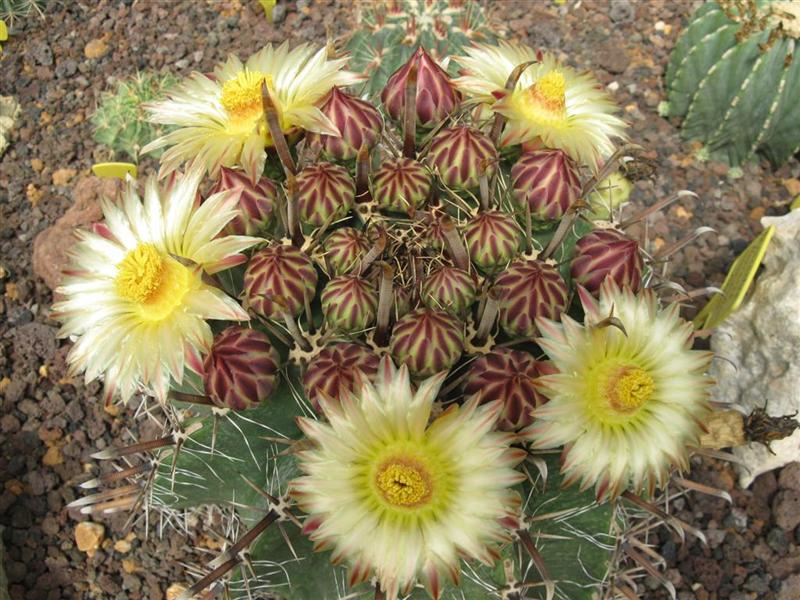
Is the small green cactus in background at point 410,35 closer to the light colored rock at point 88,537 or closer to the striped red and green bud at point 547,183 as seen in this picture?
the striped red and green bud at point 547,183

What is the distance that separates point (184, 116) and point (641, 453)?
80cm

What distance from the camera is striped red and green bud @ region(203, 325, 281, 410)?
1.02 m

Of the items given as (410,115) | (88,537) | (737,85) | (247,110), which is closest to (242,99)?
(247,110)

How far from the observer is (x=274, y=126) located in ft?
3.40

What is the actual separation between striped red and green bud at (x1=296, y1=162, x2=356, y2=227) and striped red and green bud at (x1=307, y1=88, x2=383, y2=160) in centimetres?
6

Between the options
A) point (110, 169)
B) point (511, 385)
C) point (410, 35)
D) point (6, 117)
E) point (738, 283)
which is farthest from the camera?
point (6, 117)

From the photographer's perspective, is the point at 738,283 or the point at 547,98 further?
the point at 738,283

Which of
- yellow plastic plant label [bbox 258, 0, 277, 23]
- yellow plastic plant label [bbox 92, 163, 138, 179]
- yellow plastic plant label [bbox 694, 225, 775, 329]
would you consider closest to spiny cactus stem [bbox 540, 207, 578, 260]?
yellow plastic plant label [bbox 694, 225, 775, 329]

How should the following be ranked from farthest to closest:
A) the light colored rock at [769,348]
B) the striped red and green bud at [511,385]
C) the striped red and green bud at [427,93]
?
the light colored rock at [769,348]
the striped red and green bud at [427,93]
the striped red and green bud at [511,385]

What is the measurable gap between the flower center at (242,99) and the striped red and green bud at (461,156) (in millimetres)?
264

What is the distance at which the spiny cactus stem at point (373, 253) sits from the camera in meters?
0.95

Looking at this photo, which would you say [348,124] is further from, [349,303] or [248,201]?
[349,303]

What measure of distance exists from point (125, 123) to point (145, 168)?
0.50 ft

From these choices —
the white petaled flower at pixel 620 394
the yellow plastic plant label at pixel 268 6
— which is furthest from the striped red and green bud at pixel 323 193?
the yellow plastic plant label at pixel 268 6
